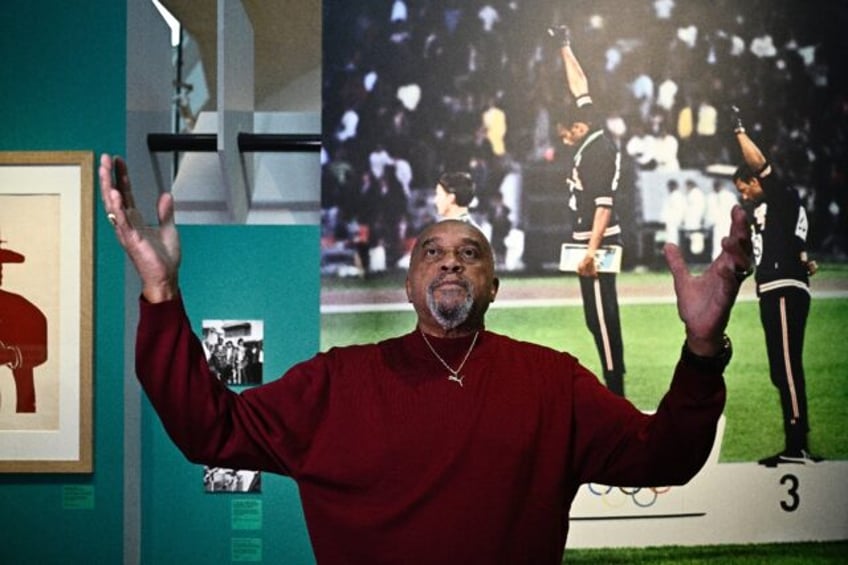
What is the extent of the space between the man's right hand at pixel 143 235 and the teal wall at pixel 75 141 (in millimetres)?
1545

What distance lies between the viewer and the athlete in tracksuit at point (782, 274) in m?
3.21

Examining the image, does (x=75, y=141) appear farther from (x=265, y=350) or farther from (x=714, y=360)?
(x=714, y=360)

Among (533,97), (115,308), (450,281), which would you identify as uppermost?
(533,97)

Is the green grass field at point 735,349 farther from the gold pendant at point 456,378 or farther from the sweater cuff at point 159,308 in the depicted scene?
the sweater cuff at point 159,308

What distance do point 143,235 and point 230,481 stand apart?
5.62ft

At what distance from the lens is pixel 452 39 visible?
126 inches

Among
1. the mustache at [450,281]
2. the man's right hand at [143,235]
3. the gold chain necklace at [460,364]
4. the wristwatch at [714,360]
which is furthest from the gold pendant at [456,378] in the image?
the man's right hand at [143,235]

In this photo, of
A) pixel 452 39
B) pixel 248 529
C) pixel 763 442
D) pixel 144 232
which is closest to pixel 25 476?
pixel 248 529

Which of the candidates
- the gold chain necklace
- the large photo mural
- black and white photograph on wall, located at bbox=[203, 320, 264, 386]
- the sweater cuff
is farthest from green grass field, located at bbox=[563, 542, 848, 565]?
the sweater cuff

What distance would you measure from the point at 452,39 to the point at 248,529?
1841 millimetres

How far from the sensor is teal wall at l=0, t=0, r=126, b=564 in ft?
10.2

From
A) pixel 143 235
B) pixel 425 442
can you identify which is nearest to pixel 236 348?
pixel 425 442

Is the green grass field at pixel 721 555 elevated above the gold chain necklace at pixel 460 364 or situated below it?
below

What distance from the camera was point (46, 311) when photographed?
10.2ft
